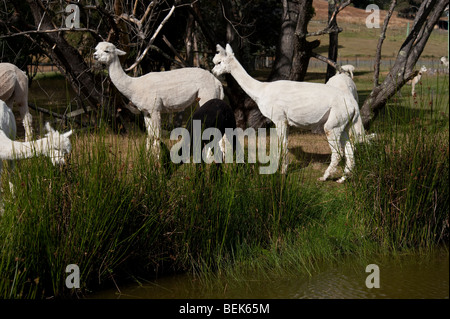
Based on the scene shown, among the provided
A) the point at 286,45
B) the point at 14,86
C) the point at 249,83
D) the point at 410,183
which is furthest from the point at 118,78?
the point at 410,183

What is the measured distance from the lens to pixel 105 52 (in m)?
8.62

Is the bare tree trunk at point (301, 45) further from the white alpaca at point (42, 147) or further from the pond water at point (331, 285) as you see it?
the white alpaca at point (42, 147)

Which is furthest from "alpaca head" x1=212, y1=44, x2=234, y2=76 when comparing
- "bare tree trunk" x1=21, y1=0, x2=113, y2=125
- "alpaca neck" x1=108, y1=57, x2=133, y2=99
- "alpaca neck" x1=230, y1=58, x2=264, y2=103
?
"bare tree trunk" x1=21, y1=0, x2=113, y2=125

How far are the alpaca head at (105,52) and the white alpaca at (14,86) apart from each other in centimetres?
139

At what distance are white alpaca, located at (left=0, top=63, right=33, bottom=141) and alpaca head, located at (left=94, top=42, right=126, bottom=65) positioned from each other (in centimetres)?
139

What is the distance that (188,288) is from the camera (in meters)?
5.14

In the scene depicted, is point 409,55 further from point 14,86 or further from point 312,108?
point 14,86

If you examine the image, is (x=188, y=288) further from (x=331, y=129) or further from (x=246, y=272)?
(x=331, y=129)

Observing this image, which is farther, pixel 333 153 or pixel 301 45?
pixel 301 45

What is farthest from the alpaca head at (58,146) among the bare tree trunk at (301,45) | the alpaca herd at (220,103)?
the bare tree trunk at (301,45)

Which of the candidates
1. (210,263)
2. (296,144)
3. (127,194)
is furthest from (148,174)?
(296,144)

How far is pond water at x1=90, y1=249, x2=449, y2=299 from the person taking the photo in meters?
4.80

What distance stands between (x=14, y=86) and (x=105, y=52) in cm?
166

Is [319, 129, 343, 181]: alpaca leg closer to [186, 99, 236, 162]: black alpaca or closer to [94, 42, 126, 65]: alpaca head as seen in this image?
[186, 99, 236, 162]: black alpaca
